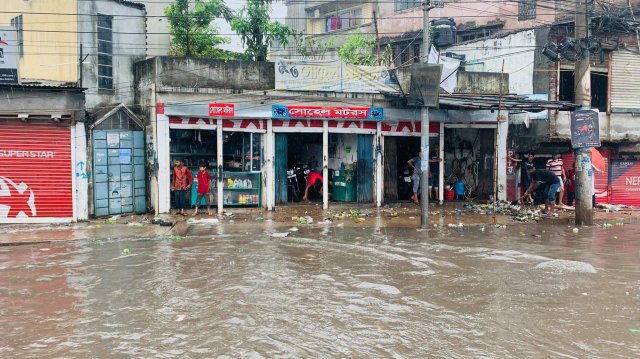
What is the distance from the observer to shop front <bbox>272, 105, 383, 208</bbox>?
17.7m

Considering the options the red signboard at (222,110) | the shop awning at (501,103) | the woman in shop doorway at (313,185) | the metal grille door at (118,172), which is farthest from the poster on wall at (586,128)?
the metal grille door at (118,172)

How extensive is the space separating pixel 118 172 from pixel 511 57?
14.5 metres

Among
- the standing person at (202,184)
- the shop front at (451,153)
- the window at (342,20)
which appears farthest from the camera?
the window at (342,20)

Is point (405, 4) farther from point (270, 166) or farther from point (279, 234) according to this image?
point (279, 234)

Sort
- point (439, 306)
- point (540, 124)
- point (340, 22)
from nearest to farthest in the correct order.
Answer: point (439, 306) → point (540, 124) → point (340, 22)

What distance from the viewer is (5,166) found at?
1529 cm

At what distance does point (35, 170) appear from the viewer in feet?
50.9

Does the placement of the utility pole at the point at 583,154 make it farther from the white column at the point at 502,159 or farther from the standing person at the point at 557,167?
the white column at the point at 502,159

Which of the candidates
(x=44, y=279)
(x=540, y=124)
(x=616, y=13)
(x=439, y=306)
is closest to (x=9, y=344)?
(x=44, y=279)

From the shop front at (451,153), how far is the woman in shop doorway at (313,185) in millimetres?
2349

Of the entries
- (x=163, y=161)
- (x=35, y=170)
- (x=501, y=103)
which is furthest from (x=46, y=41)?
(x=501, y=103)

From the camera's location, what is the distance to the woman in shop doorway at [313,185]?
18.7m

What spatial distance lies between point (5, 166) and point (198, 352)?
1202 cm

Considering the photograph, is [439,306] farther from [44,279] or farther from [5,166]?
[5,166]
